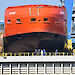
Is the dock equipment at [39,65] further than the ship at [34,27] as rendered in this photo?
No

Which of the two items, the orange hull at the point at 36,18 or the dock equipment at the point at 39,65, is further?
the orange hull at the point at 36,18

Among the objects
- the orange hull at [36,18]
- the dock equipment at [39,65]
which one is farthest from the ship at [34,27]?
the dock equipment at [39,65]

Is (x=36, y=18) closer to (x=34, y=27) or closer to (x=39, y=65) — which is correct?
(x=34, y=27)

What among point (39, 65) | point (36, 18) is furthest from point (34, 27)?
point (39, 65)

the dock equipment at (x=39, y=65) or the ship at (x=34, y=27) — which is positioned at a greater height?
the ship at (x=34, y=27)

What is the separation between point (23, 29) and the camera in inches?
1603

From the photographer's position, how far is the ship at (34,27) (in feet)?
132

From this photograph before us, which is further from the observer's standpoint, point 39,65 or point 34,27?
point 34,27

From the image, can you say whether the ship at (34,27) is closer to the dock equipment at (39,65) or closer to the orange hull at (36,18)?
the orange hull at (36,18)

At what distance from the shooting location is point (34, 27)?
132ft

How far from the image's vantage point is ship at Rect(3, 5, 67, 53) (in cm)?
4034

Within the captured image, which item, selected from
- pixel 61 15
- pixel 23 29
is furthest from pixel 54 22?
pixel 23 29

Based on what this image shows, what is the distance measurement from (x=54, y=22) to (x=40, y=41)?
4.74 metres

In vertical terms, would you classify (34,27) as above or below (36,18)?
below
